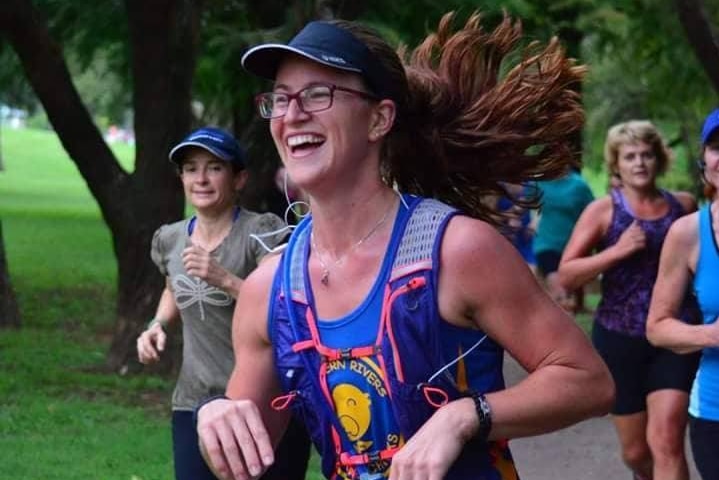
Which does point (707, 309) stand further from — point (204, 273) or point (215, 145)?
point (215, 145)

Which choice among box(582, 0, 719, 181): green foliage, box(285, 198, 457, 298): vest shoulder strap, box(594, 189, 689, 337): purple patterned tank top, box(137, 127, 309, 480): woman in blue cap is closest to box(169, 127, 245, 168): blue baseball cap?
box(137, 127, 309, 480): woman in blue cap

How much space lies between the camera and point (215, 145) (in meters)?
6.48

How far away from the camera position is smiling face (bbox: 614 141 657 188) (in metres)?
7.75

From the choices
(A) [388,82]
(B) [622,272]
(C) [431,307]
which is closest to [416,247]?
(C) [431,307]

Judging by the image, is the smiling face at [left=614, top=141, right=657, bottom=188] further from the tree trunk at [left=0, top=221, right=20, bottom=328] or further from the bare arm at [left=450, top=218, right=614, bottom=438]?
the tree trunk at [left=0, top=221, right=20, bottom=328]

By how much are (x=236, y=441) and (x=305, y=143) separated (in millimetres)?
623

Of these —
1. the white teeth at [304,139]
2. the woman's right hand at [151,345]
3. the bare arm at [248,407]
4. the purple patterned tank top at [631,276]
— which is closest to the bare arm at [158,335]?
the woman's right hand at [151,345]

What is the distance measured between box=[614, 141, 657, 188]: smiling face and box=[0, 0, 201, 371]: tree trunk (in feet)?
15.9

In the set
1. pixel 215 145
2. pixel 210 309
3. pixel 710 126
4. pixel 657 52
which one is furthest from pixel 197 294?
pixel 657 52

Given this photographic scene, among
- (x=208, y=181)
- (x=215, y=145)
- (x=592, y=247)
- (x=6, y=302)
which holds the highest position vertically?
(x=215, y=145)

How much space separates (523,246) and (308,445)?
387 inches

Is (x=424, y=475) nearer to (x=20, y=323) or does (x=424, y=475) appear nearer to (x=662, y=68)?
(x=20, y=323)

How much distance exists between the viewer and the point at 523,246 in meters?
15.7

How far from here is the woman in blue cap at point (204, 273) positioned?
604cm
